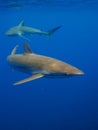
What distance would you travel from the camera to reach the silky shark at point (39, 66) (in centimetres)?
634

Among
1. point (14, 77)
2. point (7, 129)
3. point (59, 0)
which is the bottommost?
point (7, 129)

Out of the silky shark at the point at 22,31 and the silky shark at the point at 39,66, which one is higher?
the silky shark at the point at 22,31

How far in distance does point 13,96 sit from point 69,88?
537 centimetres

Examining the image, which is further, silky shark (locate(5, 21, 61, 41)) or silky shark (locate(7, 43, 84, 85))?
silky shark (locate(5, 21, 61, 41))

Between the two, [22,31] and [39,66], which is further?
[22,31]

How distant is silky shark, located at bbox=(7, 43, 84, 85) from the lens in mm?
6340

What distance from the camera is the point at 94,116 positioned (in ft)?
62.7

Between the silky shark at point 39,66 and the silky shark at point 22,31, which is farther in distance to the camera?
the silky shark at point 22,31

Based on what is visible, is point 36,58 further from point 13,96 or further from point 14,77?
point 14,77

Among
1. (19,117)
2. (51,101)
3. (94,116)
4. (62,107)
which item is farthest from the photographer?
(51,101)

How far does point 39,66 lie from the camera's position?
728 cm

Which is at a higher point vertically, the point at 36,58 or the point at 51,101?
the point at 51,101

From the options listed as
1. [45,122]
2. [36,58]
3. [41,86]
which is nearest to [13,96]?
[41,86]

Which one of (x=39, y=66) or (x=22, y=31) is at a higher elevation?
(x=22, y=31)
